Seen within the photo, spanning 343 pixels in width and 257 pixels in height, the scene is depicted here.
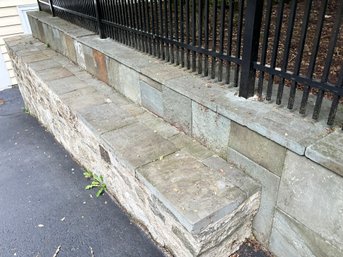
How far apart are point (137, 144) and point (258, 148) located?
1.12 meters

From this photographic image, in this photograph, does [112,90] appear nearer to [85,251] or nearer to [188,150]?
[188,150]

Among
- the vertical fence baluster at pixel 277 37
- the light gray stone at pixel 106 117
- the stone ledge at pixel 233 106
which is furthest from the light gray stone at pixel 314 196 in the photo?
the light gray stone at pixel 106 117

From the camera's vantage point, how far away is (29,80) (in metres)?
5.30

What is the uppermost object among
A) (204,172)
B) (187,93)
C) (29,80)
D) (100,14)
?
(100,14)

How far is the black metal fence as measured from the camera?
1.94 m

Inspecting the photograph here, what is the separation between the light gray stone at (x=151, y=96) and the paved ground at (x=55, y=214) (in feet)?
3.60

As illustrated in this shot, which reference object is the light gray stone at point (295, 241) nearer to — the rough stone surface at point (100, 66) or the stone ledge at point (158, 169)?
the stone ledge at point (158, 169)

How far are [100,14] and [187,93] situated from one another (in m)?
2.33

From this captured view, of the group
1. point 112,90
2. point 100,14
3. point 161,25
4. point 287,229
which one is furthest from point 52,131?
point 287,229

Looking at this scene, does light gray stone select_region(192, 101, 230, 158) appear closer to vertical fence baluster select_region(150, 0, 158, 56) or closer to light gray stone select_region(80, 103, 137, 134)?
light gray stone select_region(80, 103, 137, 134)

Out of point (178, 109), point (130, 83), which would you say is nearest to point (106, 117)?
point (130, 83)

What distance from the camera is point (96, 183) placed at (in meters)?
3.58

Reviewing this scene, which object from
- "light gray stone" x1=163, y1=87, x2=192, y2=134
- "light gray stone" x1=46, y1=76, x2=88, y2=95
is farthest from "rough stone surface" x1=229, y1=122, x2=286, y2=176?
"light gray stone" x1=46, y1=76, x2=88, y2=95

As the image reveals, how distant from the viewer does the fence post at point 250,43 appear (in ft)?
6.85
